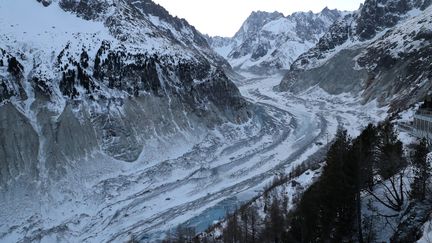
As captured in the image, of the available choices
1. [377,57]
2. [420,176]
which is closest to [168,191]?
[420,176]

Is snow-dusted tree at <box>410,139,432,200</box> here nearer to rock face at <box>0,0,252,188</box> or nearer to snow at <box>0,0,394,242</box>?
snow at <box>0,0,394,242</box>

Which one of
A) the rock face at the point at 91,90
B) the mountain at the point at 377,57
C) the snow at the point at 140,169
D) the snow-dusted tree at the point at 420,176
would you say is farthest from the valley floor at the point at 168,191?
the snow-dusted tree at the point at 420,176

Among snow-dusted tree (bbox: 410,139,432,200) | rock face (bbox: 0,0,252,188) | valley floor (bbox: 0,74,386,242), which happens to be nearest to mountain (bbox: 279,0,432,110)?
valley floor (bbox: 0,74,386,242)

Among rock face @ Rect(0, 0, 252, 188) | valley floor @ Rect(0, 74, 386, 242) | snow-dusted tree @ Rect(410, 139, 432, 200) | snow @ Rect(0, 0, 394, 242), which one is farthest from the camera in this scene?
rock face @ Rect(0, 0, 252, 188)

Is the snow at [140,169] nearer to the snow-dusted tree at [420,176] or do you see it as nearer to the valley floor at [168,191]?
the valley floor at [168,191]

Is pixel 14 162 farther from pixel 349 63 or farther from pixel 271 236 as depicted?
pixel 349 63

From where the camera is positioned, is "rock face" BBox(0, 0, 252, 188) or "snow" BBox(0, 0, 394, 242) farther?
"rock face" BBox(0, 0, 252, 188)

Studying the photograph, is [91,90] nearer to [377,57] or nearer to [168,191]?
[168,191]
